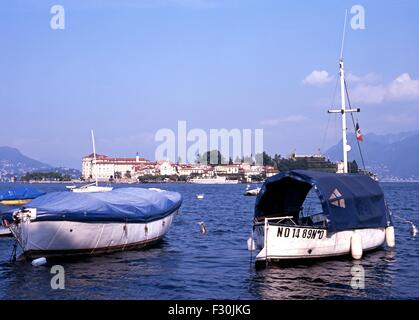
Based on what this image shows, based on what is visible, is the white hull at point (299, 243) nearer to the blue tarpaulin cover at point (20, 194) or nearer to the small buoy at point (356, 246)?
the small buoy at point (356, 246)

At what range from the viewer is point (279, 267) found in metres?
22.7

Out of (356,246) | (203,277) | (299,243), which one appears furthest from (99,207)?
(356,246)

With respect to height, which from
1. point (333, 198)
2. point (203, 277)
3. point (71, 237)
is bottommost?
point (203, 277)

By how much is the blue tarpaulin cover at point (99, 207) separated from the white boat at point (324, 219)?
6.23m

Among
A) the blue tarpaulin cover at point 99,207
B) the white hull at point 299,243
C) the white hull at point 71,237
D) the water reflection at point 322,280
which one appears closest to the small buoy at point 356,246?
the white hull at point 299,243

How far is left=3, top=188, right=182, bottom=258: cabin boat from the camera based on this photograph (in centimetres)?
2294

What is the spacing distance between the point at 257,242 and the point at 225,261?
258 centimetres

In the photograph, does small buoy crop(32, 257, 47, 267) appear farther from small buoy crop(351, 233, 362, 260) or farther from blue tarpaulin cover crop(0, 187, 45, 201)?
blue tarpaulin cover crop(0, 187, 45, 201)

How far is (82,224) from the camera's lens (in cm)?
2381

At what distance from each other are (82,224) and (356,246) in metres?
12.9

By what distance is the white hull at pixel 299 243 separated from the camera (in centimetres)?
2236

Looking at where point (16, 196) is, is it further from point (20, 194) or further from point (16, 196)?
point (20, 194)

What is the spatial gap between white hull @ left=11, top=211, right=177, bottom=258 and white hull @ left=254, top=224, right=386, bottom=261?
22.7 ft
